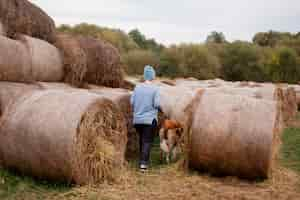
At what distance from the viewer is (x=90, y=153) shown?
578 cm

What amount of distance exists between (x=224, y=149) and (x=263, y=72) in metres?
47.5

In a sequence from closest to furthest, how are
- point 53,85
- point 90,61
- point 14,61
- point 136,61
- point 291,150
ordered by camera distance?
point 14,61 → point 53,85 → point 291,150 → point 90,61 → point 136,61

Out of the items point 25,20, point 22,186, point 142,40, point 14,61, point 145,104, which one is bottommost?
point 22,186

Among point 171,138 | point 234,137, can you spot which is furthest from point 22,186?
point 234,137

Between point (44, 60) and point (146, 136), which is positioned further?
point (44, 60)

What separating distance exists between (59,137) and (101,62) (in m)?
4.54

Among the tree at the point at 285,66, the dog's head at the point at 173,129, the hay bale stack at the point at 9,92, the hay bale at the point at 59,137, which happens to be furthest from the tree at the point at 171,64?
the hay bale at the point at 59,137

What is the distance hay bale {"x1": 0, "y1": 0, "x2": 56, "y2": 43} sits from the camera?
309 inches

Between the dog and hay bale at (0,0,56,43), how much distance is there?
3374mm

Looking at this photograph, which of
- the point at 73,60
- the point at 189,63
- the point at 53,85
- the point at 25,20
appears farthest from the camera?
the point at 189,63

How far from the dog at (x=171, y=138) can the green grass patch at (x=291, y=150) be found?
2093mm

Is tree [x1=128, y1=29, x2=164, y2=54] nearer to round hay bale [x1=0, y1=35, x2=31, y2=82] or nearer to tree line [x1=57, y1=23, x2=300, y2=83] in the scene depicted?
tree line [x1=57, y1=23, x2=300, y2=83]

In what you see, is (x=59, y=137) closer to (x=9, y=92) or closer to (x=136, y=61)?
(x=9, y=92)

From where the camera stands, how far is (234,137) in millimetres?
6156
